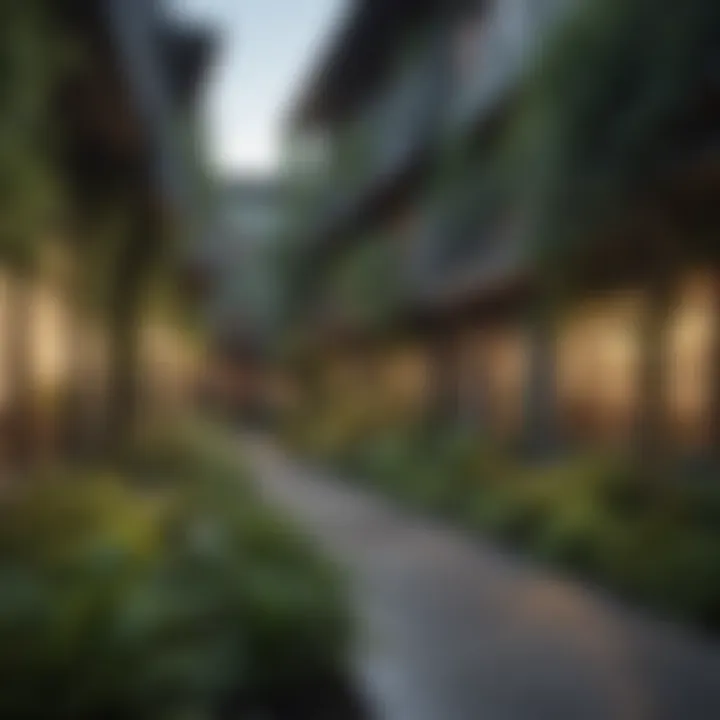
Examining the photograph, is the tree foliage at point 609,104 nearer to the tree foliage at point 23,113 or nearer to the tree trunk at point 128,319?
the tree trunk at point 128,319

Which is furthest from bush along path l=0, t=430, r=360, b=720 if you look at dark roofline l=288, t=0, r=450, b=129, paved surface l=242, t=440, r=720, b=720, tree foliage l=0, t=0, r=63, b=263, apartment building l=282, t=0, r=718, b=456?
dark roofline l=288, t=0, r=450, b=129

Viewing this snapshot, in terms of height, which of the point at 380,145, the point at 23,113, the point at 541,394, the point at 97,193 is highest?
the point at 380,145

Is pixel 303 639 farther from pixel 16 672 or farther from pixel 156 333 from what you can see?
pixel 156 333

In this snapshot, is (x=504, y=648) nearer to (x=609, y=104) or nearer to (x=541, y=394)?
(x=609, y=104)

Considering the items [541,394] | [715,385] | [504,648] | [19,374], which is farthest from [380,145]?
[504,648]

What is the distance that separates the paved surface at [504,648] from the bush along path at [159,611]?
0.93ft

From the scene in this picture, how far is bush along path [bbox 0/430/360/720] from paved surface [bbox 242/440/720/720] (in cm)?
28

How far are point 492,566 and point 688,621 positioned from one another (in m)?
1.47

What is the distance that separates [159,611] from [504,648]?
6.08ft

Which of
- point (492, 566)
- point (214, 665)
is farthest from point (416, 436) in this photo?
point (214, 665)

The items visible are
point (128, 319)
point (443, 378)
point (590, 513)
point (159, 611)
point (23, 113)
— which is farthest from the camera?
point (443, 378)

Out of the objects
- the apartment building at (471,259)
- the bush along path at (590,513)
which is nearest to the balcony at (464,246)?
the apartment building at (471,259)

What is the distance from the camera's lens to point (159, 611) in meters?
2.59

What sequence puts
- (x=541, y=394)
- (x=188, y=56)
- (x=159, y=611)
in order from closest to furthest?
(x=159, y=611), (x=188, y=56), (x=541, y=394)
